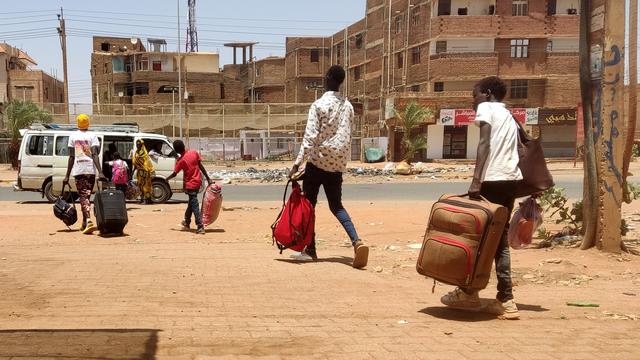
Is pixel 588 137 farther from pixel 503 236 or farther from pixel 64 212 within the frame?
pixel 64 212

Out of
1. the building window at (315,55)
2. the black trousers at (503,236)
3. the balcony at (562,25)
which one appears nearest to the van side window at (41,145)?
the black trousers at (503,236)

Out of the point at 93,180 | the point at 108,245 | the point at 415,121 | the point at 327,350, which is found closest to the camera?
the point at 327,350

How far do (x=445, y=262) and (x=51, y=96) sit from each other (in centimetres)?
6740

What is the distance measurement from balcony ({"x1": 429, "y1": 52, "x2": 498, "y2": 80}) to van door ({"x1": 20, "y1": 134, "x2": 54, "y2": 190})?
110 ft

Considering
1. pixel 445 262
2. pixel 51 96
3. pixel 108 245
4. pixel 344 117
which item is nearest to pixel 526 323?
pixel 445 262

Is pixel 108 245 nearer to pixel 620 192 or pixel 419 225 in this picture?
pixel 419 225

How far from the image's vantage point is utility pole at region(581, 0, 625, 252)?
6.44 meters

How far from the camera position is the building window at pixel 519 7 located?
144 feet

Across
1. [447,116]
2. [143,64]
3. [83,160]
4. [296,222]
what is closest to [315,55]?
[143,64]

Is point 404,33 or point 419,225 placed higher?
point 404,33

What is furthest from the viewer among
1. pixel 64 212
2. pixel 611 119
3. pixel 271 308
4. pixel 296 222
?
pixel 64 212

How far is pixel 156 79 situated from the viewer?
186 feet

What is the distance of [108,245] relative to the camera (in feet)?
26.1

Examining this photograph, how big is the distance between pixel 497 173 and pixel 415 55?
145ft
